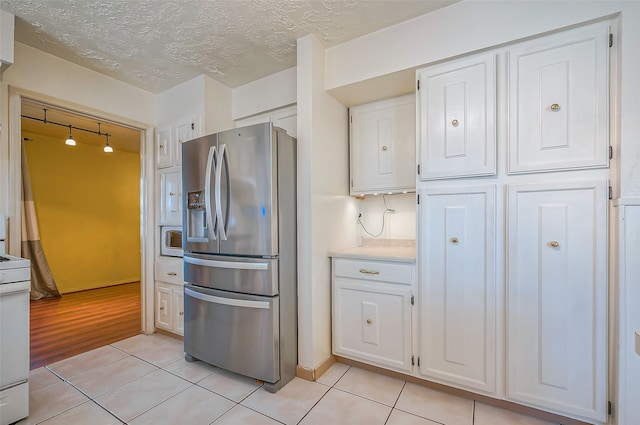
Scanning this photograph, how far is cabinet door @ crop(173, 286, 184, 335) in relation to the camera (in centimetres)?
273

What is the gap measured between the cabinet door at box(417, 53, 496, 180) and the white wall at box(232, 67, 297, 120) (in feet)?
3.76

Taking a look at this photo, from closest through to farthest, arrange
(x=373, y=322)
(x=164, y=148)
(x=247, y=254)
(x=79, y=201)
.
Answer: (x=247, y=254), (x=373, y=322), (x=164, y=148), (x=79, y=201)

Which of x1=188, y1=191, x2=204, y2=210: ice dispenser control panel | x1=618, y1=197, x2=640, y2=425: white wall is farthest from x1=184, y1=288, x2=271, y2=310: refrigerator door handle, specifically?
x1=618, y1=197, x2=640, y2=425: white wall

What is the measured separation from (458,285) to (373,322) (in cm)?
65

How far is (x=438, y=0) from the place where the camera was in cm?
176

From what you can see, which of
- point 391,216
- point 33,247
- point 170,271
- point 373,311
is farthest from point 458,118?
point 33,247

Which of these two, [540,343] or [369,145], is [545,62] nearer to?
[369,145]

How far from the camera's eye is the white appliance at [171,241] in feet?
9.34

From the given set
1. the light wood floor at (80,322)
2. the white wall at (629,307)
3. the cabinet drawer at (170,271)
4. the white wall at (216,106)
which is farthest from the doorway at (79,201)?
the white wall at (629,307)

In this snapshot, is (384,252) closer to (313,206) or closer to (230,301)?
(313,206)

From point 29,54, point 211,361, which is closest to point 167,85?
point 29,54

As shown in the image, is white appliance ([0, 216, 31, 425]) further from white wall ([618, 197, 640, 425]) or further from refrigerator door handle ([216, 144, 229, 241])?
white wall ([618, 197, 640, 425])

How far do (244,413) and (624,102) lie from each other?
102 inches

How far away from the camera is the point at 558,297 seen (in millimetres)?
1565
